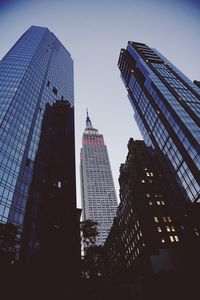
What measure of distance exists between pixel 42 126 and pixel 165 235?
52.1 metres

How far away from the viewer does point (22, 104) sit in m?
61.1

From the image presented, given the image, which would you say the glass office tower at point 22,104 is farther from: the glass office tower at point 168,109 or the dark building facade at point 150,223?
the glass office tower at point 168,109

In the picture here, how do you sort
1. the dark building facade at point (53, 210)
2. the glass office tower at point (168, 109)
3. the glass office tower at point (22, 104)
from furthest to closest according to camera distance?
the glass office tower at point (168, 109) < the glass office tower at point (22, 104) < the dark building facade at point (53, 210)

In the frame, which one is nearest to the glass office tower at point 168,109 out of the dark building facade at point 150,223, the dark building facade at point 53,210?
the dark building facade at point 150,223

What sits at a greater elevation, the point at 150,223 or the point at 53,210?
the point at 53,210

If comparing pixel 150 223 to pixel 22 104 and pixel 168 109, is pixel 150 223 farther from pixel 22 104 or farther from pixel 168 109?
pixel 22 104

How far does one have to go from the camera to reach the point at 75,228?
49.5 m

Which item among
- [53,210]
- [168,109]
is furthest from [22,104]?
[168,109]

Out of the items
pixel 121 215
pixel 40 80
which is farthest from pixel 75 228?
pixel 40 80

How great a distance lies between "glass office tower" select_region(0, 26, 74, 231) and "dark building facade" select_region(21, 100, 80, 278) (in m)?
3.10

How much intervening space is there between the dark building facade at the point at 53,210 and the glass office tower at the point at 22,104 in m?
3.10

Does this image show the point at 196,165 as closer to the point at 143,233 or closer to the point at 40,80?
the point at 143,233

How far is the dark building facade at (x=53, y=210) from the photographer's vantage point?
41781 mm

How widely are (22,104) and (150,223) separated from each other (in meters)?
53.7
